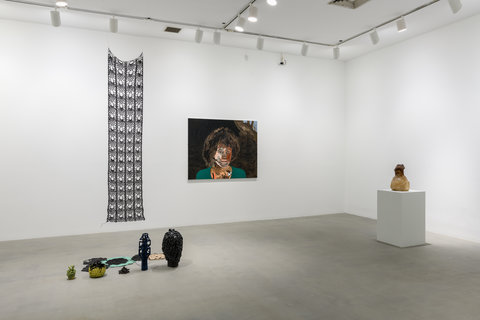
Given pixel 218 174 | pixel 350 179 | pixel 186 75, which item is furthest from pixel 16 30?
pixel 350 179

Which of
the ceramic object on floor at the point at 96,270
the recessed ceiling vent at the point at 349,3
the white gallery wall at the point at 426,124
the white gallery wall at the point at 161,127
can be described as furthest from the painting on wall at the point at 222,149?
the ceramic object on floor at the point at 96,270

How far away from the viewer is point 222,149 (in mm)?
6988

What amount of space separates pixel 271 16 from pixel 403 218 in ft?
11.5

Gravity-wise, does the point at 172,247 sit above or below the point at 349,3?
below

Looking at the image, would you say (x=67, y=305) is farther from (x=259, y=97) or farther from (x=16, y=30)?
(x=259, y=97)

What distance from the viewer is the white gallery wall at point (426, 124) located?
5.64 meters

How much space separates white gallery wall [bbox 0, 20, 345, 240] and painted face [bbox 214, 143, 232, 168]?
0.38m

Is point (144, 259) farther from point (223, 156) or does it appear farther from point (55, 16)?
point (55, 16)

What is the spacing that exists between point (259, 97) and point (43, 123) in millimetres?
3873

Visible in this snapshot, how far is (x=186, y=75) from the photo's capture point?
6742mm

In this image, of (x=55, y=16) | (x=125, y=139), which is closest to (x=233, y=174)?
(x=125, y=139)

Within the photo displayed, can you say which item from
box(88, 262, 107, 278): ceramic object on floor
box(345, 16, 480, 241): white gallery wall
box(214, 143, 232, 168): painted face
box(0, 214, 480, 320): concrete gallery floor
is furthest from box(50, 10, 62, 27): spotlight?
box(345, 16, 480, 241): white gallery wall

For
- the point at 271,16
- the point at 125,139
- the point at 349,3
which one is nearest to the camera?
the point at 349,3

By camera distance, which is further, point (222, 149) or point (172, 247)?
point (222, 149)
